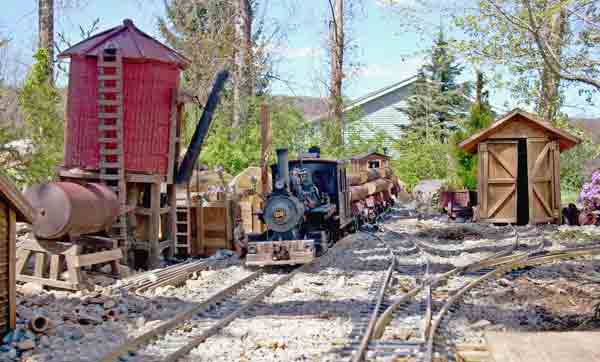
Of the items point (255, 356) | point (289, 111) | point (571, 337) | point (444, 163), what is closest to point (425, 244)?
point (255, 356)

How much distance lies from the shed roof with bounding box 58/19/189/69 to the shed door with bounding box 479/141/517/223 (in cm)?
1219

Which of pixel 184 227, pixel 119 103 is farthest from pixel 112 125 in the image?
pixel 184 227

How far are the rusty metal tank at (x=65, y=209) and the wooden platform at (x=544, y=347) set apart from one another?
750cm

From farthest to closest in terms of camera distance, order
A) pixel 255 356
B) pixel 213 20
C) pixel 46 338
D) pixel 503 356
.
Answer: pixel 213 20
pixel 46 338
pixel 255 356
pixel 503 356

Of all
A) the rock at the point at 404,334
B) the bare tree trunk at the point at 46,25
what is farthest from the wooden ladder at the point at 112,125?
the bare tree trunk at the point at 46,25

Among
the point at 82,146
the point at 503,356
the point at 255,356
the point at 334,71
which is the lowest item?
the point at 255,356

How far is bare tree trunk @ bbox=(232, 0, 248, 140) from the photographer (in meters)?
25.6

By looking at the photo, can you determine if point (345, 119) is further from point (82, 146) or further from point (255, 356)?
point (255, 356)

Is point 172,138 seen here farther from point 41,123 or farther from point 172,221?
point 41,123

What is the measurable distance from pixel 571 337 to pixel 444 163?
36407 mm

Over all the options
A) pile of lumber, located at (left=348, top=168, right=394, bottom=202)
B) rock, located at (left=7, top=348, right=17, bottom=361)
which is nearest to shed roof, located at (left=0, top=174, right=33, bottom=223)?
rock, located at (left=7, top=348, right=17, bottom=361)

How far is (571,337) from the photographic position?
5.59m

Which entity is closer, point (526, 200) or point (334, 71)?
point (526, 200)

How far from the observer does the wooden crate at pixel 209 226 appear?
1603 cm
